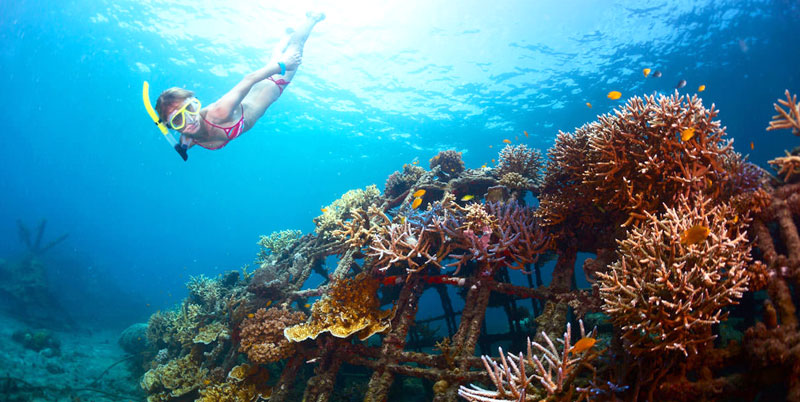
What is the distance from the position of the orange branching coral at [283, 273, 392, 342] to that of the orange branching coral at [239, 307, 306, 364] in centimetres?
32

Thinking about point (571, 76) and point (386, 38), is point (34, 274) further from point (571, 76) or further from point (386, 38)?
point (571, 76)

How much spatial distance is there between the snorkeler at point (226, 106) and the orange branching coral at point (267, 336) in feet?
11.4

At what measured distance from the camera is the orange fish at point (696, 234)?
262cm

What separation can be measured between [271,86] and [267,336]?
4.87 m

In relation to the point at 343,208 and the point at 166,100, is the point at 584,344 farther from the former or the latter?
the point at 343,208

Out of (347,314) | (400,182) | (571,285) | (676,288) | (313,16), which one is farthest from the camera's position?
(400,182)

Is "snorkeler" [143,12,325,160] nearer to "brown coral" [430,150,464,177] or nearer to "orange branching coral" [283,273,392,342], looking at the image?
"orange branching coral" [283,273,392,342]

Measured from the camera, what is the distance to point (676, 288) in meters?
2.47

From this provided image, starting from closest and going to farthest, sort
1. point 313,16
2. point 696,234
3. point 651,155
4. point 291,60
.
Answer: point 696,234
point 651,155
point 291,60
point 313,16

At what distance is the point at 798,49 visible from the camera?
2236 centimetres

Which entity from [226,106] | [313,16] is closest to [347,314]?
[226,106]

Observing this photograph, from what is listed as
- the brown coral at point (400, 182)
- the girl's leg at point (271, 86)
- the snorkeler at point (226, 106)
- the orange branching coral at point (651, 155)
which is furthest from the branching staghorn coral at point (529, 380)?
the brown coral at point (400, 182)

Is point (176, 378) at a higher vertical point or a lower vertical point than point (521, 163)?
lower

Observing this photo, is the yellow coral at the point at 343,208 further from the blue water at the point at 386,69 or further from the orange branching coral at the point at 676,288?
the orange branching coral at the point at 676,288
